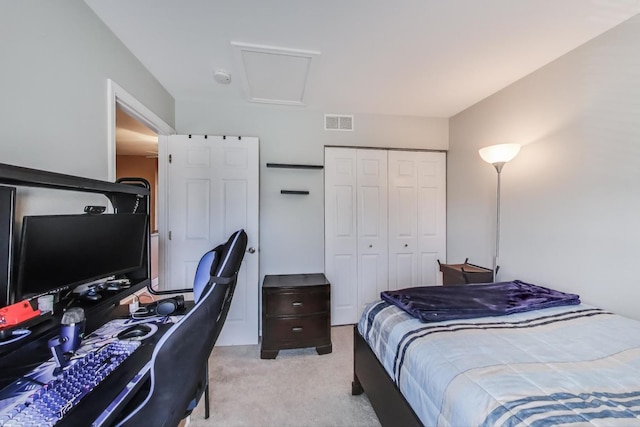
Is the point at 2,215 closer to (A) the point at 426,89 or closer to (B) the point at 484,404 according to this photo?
(B) the point at 484,404

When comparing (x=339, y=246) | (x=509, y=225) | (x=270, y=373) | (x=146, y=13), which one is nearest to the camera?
(x=146, y=13)

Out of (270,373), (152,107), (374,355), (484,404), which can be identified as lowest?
(270,373)

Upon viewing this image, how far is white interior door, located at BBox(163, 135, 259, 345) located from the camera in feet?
8.93

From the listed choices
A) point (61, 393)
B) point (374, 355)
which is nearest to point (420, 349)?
point (374, 355)

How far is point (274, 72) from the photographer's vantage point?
89.3 inches

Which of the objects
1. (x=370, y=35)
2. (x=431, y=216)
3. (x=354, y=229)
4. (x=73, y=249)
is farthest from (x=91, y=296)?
(x=431, y=216)

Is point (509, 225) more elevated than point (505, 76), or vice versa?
point (505, 76)

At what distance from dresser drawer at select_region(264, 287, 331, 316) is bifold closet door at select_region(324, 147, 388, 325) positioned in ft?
1.92

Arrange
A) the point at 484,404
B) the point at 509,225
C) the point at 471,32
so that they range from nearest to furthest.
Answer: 1. the point at 484,404
2. the point at 471,32
3. the point at 509,225

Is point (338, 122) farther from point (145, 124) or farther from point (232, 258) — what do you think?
point (232, 258)

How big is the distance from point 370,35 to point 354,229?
2.00 m

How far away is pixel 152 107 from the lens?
7.55ft

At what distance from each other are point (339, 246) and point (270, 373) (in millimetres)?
1495

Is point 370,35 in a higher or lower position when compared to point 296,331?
higher
